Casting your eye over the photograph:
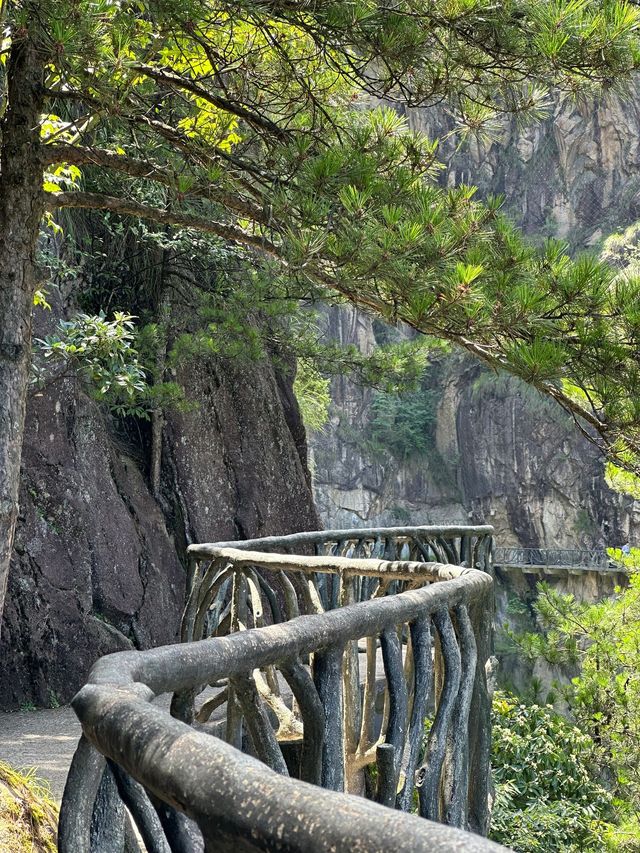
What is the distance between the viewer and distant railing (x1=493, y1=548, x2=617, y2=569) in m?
26.8

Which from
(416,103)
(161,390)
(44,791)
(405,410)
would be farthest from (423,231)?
(405,410)

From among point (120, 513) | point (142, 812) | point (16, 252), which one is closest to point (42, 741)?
point (120, 513)

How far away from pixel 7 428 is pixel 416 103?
2161mm

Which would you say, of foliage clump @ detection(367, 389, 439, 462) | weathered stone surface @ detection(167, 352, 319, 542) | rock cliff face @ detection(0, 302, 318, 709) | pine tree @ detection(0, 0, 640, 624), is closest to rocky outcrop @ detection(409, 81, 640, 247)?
foliage clump @ detection(367, 389, 439, 462)

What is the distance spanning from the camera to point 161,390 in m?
7.68

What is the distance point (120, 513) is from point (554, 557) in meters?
22.6

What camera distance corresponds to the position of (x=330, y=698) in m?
1.72

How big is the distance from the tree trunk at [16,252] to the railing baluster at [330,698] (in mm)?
1967

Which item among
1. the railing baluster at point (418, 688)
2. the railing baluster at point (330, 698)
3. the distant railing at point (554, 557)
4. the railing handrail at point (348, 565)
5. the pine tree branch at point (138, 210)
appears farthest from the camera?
the distant railing at point (554, 557)

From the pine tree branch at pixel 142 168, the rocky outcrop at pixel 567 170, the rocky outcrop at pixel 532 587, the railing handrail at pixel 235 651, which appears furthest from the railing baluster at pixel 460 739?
the rocky outcrop at pixel 567 170

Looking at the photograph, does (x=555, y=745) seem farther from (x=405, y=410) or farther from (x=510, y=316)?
→ (x=405, y=410)

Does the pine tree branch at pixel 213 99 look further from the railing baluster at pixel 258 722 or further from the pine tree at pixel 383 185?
the railing baluster at pixel 258 722

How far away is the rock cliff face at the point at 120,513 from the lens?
270 inches

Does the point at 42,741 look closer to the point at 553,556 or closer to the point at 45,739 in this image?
the point at 45,739
